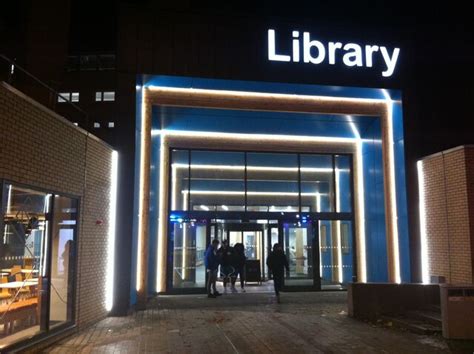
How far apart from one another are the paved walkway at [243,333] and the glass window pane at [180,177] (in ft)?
13.6

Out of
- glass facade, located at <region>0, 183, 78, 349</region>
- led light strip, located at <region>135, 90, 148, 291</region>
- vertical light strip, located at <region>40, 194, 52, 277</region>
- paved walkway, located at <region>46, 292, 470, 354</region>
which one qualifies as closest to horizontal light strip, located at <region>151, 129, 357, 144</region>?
led light strip, located at <region>135, 90, 148, 291</region>

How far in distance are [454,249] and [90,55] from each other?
50.0m

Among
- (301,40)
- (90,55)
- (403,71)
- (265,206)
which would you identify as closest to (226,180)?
(265,206)

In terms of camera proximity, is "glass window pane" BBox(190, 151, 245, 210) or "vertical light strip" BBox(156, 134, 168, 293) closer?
"vertical light strip" BBox(156, 134, 168, 293)

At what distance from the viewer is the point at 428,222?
1249 cm

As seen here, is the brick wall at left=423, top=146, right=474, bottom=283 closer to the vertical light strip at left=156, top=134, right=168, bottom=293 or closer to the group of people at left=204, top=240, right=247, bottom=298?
the group of people at left=204, top=240, right=247, bottom=298

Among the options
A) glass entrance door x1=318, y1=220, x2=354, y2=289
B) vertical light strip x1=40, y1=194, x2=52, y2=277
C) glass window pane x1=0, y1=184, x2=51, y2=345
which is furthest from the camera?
glass entrance door x1=318, y1=220, x2=354, y2=289

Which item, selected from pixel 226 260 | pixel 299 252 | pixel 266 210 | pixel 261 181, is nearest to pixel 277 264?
pixel 226 260

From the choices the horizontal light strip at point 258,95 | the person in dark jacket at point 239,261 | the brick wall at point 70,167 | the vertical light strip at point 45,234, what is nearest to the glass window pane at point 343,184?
the horizontal light strip at point 258,95

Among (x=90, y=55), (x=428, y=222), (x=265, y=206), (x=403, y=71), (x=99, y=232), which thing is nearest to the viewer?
(x=99, y=232)

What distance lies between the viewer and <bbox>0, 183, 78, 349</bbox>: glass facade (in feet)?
23.1

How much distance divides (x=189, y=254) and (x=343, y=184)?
6.03 meters

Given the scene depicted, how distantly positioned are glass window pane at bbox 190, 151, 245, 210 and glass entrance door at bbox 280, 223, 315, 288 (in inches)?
78.2

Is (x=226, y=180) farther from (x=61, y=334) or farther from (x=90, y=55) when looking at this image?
(x=90, y=55)
